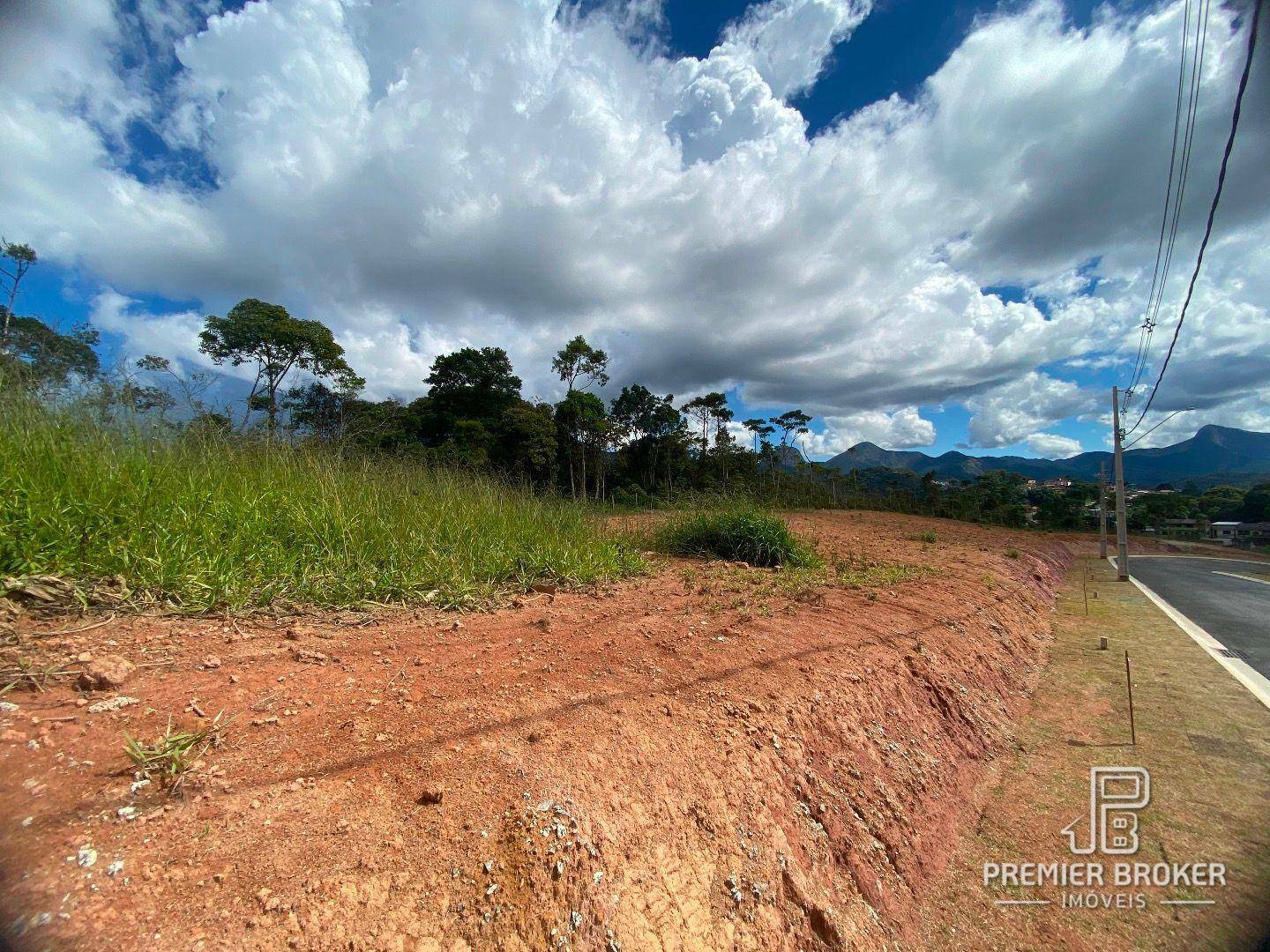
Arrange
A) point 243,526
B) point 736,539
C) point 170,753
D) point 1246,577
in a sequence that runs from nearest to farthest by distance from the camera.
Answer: point 170,753
point 243,526
point 736,539
point 1246,577

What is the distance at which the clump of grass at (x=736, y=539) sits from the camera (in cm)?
704

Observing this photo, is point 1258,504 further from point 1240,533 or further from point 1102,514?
point 1102,514

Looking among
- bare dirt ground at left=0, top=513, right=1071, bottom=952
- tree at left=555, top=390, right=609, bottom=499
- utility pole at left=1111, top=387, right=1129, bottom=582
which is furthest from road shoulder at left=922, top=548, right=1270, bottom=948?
tree at left=555, top=390, right=609, bottom=499

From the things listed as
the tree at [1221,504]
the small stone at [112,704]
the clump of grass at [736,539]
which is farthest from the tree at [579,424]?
the tree at [1221,504]

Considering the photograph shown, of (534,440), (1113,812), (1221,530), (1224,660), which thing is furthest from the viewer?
(1221,530)

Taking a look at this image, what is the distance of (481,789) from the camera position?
175 centimetres

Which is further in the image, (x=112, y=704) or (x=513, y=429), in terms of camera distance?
(x=513, y=429)

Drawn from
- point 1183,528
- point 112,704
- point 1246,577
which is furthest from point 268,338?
point 1183,528

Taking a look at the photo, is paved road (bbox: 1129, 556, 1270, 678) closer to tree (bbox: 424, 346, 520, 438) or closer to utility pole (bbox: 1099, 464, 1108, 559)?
utility pole (bbox: 1099, 464, 1108, 559)

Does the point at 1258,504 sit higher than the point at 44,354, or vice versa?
the point at 44,354

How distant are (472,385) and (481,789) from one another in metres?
27.4

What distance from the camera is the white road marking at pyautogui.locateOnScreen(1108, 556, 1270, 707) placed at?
17.3ft

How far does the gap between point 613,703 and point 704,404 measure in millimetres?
25992

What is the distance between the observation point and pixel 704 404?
90.5 feet
